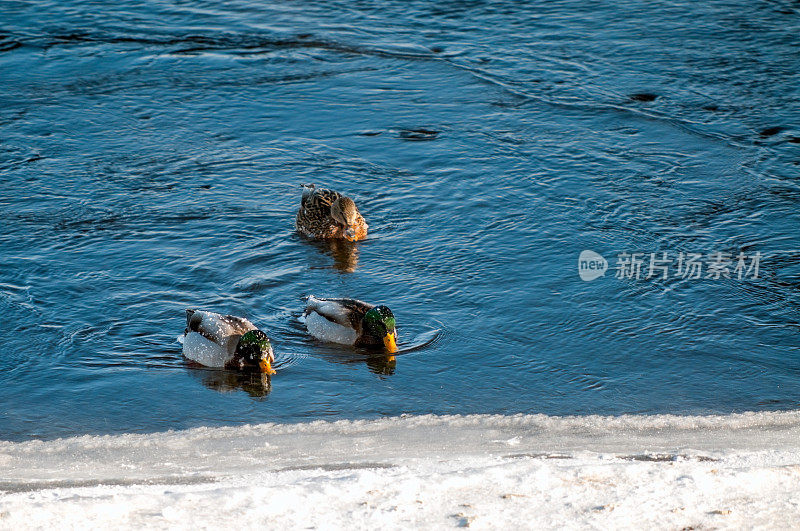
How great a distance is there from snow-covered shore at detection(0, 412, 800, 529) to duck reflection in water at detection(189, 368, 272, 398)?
27.4 inches

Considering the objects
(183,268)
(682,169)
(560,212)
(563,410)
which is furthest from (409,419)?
(682,169)

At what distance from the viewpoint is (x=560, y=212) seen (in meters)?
9.81

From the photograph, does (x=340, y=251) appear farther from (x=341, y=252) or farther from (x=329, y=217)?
(x=329, y=217)

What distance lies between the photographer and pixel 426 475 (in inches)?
216

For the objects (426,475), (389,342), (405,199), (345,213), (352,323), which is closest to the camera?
(426,475)

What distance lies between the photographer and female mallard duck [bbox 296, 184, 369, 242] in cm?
942

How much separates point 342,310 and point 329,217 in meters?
1.88

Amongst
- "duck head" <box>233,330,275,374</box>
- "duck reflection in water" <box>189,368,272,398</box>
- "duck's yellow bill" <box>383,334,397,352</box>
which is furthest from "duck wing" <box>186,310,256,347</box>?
"duck's yellow bill" <box>383,334,397,352</box>

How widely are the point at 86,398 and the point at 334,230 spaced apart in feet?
10.3

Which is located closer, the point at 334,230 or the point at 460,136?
the point at 334,230

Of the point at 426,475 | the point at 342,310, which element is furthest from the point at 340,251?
the point at 426,475

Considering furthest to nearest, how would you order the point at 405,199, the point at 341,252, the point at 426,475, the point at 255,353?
the point at 405,199
the point at 341,252
the point at 255,353
the point at 426,475

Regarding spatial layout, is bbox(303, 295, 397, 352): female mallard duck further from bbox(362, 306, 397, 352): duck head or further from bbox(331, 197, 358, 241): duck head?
bbox(331, 197, 358, 241): duck head

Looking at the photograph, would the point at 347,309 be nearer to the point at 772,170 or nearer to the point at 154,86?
the point at 772,170
